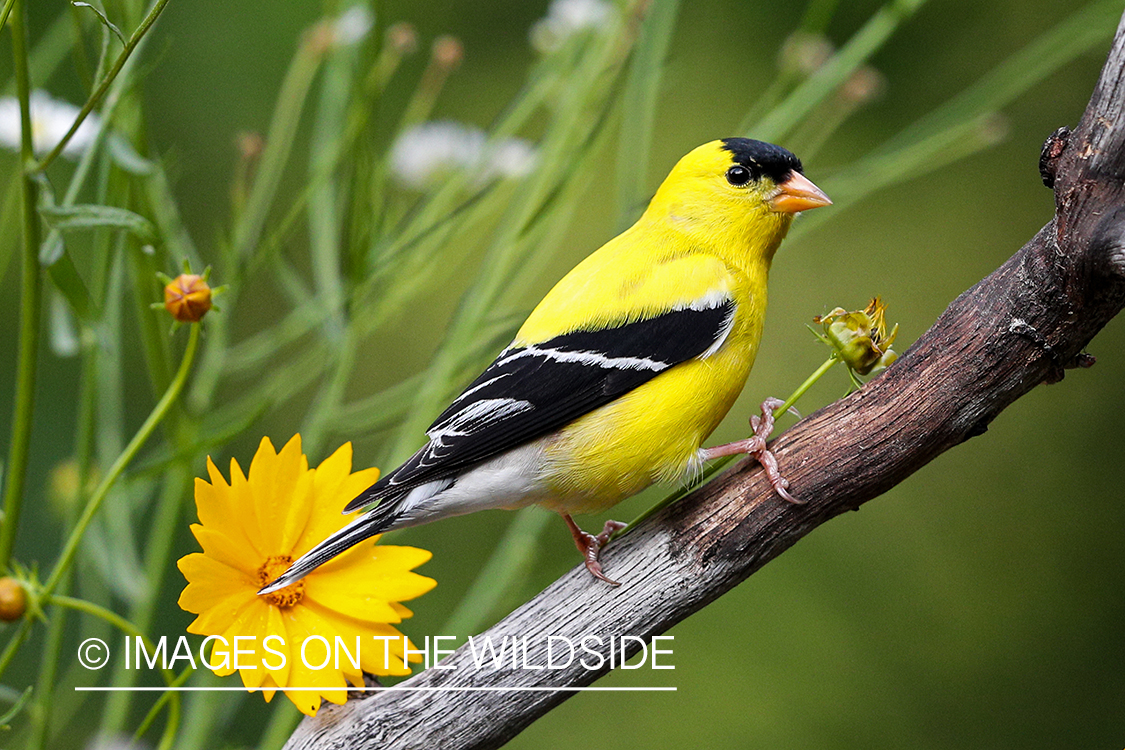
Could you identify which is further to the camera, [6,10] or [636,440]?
[636,440]

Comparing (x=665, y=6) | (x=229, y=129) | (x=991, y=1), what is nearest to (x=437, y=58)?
(x=665, y=6)

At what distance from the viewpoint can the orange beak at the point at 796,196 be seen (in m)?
0.88

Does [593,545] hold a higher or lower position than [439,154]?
lower

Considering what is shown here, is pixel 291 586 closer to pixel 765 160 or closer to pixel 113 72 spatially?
pixel 113 72

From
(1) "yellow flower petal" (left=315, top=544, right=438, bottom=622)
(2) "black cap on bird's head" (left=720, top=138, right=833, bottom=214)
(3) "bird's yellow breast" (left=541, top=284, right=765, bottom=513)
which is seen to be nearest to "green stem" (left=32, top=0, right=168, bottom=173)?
(1) "yellow flower petal" (left=315, top=544, right=438, bottom=622)

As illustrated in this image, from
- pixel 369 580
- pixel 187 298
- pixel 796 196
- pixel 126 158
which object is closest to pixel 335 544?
pixel 369 580

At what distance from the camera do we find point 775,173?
918 mm

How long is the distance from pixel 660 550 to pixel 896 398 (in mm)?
199

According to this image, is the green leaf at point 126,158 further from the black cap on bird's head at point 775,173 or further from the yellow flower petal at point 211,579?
the black cap on bird's head at point 775,173

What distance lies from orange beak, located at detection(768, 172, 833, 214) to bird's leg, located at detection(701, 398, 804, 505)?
0.65 feet

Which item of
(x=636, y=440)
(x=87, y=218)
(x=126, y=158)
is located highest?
(x=126, y=158)

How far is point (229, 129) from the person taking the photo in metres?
1.71

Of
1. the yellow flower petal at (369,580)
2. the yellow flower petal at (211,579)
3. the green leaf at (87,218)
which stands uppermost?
the green leaf at (87,218)

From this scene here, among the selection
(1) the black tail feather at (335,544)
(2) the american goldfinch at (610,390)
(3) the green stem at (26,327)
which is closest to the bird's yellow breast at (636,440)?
(2) the american goldfinch at (610,390)
